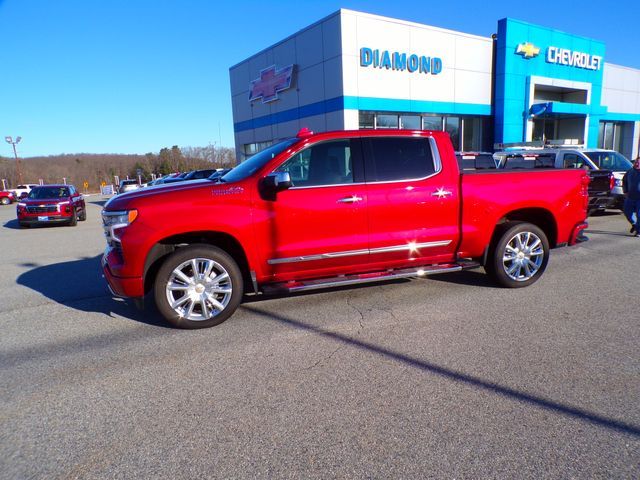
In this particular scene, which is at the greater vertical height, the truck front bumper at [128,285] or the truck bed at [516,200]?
the truck bed at [516,200]

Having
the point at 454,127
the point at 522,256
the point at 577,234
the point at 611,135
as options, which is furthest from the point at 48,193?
the point at 611,135

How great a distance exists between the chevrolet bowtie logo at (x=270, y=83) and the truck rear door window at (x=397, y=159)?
62.8 ft

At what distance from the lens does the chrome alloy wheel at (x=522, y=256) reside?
17.5ft

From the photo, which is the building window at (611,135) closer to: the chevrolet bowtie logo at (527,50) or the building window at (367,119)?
the chevrolet bowtie logo at (527,50)

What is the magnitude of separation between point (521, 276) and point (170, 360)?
4.39m

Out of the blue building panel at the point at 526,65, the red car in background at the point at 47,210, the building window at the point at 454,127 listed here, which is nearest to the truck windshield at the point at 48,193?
the red car in background at the point at 47,210

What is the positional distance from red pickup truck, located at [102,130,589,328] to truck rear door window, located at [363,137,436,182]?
0.04ft

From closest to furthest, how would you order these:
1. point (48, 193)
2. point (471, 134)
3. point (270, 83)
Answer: point (48, 193) → point (471, 134) → point (270, 83)

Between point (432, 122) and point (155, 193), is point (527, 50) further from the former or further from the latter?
point (155, 193)

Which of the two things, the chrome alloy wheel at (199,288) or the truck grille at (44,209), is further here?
the truck grille at (44,209)

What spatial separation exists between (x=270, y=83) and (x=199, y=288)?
73.8ft

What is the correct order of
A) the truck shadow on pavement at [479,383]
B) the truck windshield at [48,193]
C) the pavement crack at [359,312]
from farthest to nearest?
the truck windshield at [48,193] < the pavement crack at [359,312] < the truck shadow on pavement at [479,383]

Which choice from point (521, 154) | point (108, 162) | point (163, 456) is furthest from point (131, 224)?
point (108, 162)

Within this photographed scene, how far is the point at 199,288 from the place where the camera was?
430 cm
